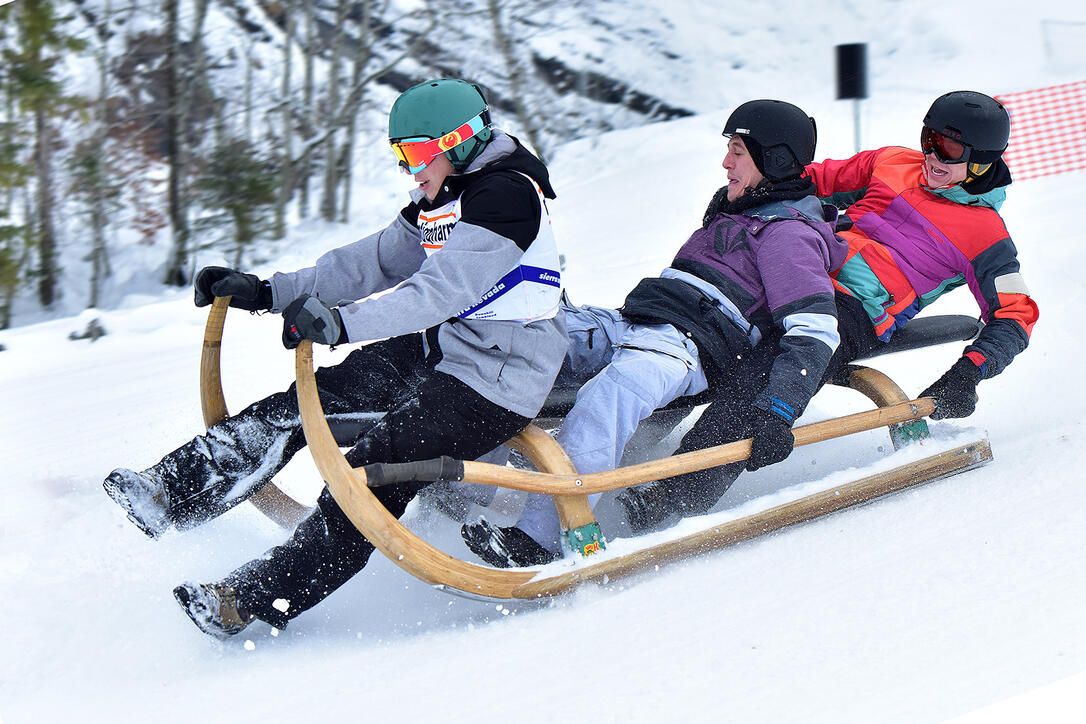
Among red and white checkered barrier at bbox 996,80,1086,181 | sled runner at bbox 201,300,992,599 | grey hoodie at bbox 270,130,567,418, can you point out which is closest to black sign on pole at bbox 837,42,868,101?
red and white checkered barrier at bbox 996,80,1086,181

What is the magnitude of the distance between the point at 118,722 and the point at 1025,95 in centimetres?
1076

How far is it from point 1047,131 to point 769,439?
293 inches

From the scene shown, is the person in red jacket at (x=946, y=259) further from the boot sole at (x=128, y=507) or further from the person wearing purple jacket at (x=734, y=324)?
the boot sole at (x=128, y=507)

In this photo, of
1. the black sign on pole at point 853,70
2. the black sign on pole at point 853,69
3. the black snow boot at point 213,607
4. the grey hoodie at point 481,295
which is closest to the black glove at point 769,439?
the grey hoodie at point 481,295

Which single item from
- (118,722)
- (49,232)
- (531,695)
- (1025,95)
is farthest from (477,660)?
(1025,95)

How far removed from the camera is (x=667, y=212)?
26.8 ft

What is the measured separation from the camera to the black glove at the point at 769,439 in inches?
113

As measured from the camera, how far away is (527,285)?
2.68m

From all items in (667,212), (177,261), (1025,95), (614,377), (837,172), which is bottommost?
(177,261)

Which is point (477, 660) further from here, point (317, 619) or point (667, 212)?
point (667, 212)

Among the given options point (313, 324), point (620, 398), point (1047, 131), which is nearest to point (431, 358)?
point (620, 398)

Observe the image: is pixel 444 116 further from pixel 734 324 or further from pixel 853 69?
pixel 853 69

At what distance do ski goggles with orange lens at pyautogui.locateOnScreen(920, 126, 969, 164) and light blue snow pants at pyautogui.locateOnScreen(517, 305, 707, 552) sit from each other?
115cm

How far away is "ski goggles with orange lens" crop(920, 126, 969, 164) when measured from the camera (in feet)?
11.2
